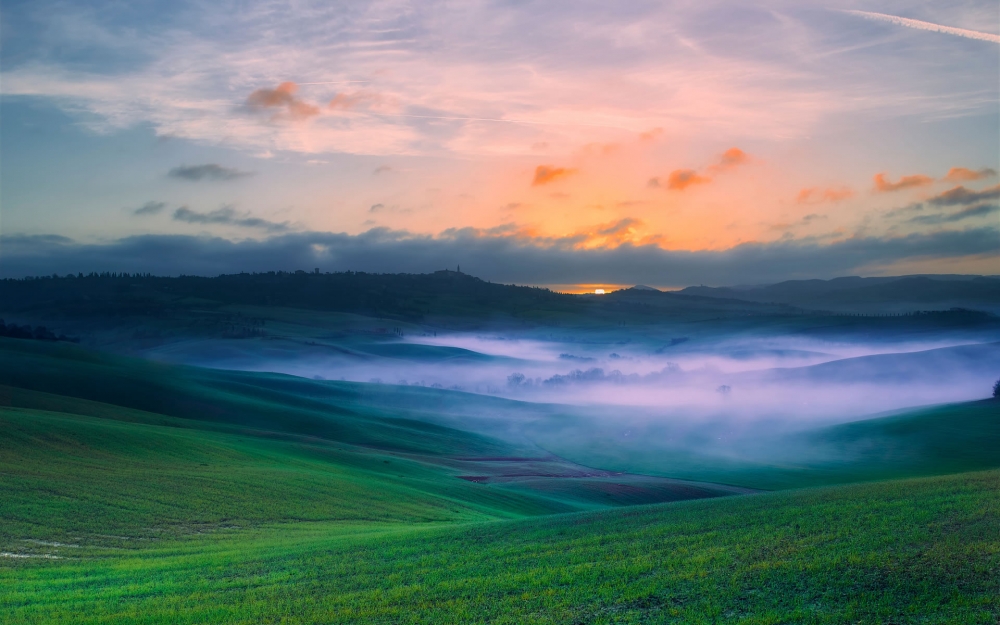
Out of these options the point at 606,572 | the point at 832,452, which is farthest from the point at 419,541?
the point at 832,452

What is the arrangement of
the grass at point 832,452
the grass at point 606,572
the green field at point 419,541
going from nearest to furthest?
1. the grass at point 606,572
2. the green field at point 419,541
3. the grass at point 832,452

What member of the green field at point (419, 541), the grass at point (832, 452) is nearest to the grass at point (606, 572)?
the green field at point (419, 541)

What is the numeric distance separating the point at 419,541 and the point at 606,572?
9807mm

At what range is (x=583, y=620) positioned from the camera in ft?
52.0

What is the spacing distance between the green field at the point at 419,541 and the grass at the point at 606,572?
0.08m

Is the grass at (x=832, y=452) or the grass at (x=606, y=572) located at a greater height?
the grass at (x=606, y=572)

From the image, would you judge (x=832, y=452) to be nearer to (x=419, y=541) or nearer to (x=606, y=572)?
(x=419, y=541)

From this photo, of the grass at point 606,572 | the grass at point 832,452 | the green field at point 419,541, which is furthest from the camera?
the grass at point 832,452

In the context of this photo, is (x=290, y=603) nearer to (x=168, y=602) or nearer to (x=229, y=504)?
(x=168, y=602)

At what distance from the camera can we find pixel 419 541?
1075 inches

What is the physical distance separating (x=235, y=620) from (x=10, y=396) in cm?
5758

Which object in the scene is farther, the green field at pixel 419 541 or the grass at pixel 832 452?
the grass at pixel 832 452

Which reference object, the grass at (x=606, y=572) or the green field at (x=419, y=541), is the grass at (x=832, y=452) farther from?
the grass at (x=606, y=572)

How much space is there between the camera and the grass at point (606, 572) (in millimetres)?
15547
